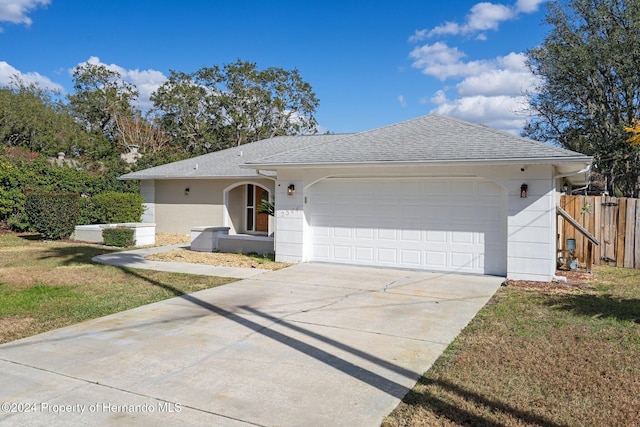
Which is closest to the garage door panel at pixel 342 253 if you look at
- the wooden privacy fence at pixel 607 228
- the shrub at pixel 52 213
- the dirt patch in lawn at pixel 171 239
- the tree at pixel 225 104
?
the wooden privacy fence at pixel 607 228

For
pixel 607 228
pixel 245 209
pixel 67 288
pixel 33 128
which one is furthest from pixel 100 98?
pixel 607 228

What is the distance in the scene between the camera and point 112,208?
18328mm

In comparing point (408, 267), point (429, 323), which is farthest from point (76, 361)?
point (408, 267)

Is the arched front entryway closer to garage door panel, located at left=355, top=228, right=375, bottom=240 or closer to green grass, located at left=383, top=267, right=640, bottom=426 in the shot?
garage door panel, located at left=355, top=228, right=375, bottom=240

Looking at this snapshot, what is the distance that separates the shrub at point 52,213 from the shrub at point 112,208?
96cm

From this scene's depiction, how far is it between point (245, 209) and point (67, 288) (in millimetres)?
10263

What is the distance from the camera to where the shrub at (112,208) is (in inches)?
711

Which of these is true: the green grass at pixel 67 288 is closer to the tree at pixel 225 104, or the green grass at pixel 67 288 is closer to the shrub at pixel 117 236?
the shrub at pixel 117 236

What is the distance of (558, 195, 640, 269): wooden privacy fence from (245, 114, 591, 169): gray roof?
320 cm

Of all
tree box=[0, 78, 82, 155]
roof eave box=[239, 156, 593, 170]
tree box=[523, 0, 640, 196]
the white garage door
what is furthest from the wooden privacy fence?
tree box=[0, 78, 82, 155]

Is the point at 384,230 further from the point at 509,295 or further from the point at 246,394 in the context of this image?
the point at 246,394

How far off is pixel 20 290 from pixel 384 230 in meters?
7.57

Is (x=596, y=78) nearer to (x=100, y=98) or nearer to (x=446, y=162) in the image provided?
(x=446, y=162)

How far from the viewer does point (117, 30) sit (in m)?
22.3
